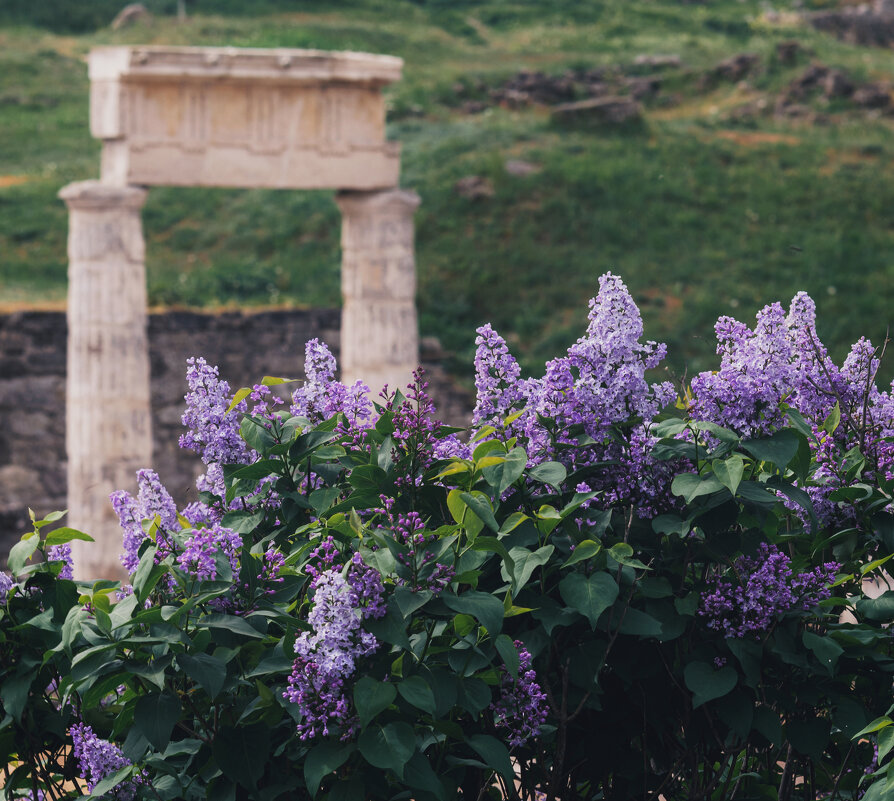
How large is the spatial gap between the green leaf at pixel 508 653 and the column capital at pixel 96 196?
7.76 meters

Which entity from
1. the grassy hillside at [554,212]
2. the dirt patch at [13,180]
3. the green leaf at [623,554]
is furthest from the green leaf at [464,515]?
the dirt patch at [13,180]

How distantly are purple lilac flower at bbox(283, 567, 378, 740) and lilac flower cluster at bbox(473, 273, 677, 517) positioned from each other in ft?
1.76

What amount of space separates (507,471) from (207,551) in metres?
0.50

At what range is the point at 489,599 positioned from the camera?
2004 millimetres

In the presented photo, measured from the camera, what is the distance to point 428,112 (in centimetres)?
2072

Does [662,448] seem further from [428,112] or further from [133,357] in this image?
[428,112]

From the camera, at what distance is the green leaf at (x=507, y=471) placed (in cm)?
216

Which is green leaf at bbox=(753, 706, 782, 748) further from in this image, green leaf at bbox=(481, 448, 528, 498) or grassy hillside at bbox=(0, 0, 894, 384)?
grassy hillside at bbox=(0, 0, 894, 384)

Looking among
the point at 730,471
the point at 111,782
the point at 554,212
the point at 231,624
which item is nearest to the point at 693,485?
the point at 730,471

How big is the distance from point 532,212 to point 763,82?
295 inches

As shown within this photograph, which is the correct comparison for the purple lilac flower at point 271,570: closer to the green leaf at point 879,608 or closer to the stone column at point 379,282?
the green leaf at point 879,608

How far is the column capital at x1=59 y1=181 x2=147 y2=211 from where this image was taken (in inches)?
359

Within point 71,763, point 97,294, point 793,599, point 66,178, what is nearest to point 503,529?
point 793,599

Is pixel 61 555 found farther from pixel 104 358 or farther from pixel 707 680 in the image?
pixel 104 358
